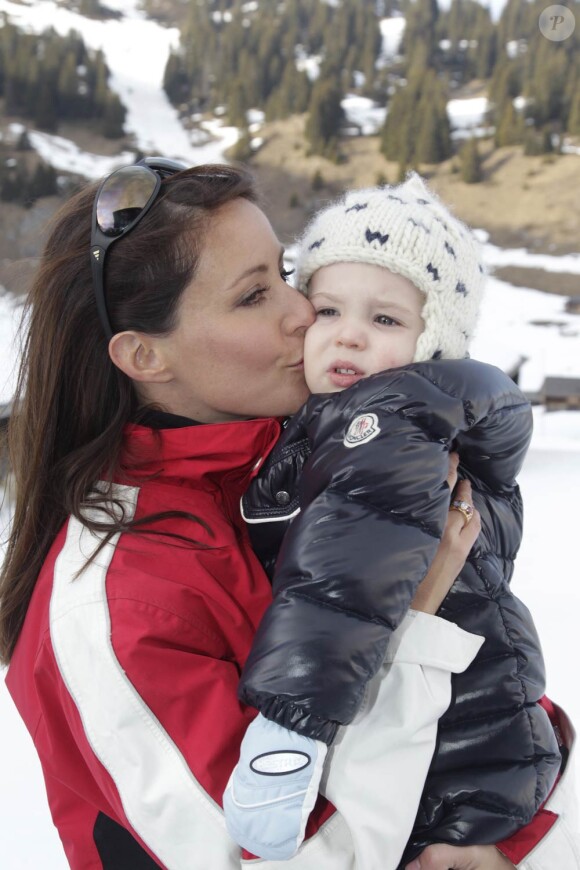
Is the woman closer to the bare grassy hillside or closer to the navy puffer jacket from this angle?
the navy puffer jacket

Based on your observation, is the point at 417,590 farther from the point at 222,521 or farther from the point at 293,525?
the point at 222,521

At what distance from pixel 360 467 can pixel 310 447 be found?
0.79 ft

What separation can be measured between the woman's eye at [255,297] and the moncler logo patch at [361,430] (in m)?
0.40

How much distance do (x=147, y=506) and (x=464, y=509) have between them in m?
0.54

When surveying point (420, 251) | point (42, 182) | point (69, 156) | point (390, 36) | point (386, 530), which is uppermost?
point (390, 36)

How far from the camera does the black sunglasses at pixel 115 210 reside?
135 centimetres

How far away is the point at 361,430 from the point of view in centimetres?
117

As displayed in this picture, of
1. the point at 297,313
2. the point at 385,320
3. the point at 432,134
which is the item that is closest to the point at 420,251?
the point at 385,320

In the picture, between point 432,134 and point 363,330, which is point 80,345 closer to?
point 363,330

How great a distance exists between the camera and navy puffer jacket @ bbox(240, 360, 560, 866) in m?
1.02

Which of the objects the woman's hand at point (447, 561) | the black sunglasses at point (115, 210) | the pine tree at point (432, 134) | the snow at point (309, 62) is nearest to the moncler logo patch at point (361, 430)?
the woman's hand at point (447, 561)

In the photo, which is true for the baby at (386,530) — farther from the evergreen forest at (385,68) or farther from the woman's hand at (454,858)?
the evergreen forest at (385,68)

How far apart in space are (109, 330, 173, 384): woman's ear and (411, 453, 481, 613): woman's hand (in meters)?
0.58

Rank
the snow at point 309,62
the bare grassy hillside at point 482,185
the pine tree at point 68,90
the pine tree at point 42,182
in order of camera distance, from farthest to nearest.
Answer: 1. the snow at point 309,62
2. the pine tree at point 68,90
3. the bare grassy hillside at point 482,185
4. the pine tree at point 42,182
